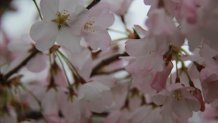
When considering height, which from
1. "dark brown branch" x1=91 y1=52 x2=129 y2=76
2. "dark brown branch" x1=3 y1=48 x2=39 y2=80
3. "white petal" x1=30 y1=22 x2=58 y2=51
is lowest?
"dark brown branch" x1=91 y1=52 x2=129 y2=76

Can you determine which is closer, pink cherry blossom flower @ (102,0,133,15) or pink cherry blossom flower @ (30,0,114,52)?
pink cherry blossom flower @ (30,0,114,52)

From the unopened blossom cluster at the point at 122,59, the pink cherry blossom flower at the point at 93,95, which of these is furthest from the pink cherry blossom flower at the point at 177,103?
the pink cherry blossom flower at the point at 93,95

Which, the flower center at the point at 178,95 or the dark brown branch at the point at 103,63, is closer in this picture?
the flower center at the point at 178,95

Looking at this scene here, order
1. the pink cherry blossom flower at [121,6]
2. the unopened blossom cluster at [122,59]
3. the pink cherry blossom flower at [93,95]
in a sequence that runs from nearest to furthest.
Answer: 1. the unopened blossom cluster at [122,59]
2. the pink cherry blossom flower at [93,95]
3. the pink cherry blossom flower at [121,6]

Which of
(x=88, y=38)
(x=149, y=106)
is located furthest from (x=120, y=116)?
(x=88, y=38)

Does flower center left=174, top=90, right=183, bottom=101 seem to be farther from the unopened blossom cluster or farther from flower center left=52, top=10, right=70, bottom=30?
flower center left=52, top=10, right=70, bottom=30

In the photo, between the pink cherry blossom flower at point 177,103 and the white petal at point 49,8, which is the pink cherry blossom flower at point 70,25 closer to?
the white petal at point 49,8

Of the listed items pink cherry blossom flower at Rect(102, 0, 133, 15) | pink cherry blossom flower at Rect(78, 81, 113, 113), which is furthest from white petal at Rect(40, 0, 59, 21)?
pink cherry blossom flower at Rect(102, 0, 133, 15)

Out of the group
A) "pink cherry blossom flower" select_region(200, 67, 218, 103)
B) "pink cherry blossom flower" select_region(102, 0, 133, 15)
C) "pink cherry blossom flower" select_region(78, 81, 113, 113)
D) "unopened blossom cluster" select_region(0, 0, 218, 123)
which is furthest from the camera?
"pink cherry blossom flower" select_region(102, 0, 133, 15)

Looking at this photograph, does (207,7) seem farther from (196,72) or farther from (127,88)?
(127,88)
